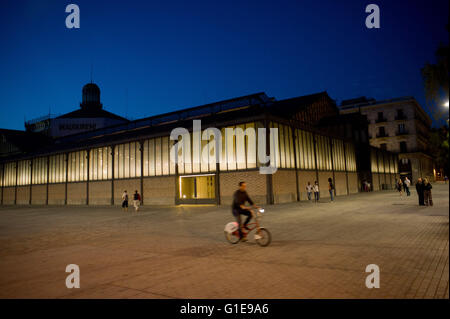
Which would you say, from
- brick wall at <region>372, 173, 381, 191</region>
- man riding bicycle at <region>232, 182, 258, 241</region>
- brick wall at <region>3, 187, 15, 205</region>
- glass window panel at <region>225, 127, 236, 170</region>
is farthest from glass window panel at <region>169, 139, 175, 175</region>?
brick wall at <region>3, 187, 15, 205</region>

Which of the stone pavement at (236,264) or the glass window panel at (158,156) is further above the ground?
the glass window panel at (158,156)

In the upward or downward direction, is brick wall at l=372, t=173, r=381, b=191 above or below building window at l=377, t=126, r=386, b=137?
below

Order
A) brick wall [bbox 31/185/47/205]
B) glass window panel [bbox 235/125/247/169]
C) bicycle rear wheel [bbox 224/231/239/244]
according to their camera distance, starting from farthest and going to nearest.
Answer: brick wall [bbox 31/185/47/205]
glass window panel [bbox 235/125/247/169]
bicycle rear wheel [bbox 224/231/239/244]

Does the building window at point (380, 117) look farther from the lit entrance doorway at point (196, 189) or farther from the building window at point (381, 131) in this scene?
the lit entrance doorway at point (196, 189)

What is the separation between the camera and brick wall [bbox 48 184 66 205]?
127 ft

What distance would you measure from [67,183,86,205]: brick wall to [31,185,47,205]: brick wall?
621 centimetres

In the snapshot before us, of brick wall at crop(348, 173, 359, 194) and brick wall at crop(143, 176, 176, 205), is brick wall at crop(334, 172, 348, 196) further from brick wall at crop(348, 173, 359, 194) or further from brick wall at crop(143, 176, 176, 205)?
brick wall at crop(143, 176, 176, 205)

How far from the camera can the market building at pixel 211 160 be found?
24.6 m

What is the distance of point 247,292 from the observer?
4.48 meters

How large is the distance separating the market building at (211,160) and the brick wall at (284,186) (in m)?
0.09

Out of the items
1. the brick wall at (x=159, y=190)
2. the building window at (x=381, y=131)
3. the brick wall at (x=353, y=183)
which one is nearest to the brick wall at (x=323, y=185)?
the brick wall at (x=353, y=183)

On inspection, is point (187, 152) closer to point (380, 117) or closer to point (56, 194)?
point (56, 194)

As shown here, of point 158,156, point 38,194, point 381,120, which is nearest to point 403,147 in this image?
point 381,120
